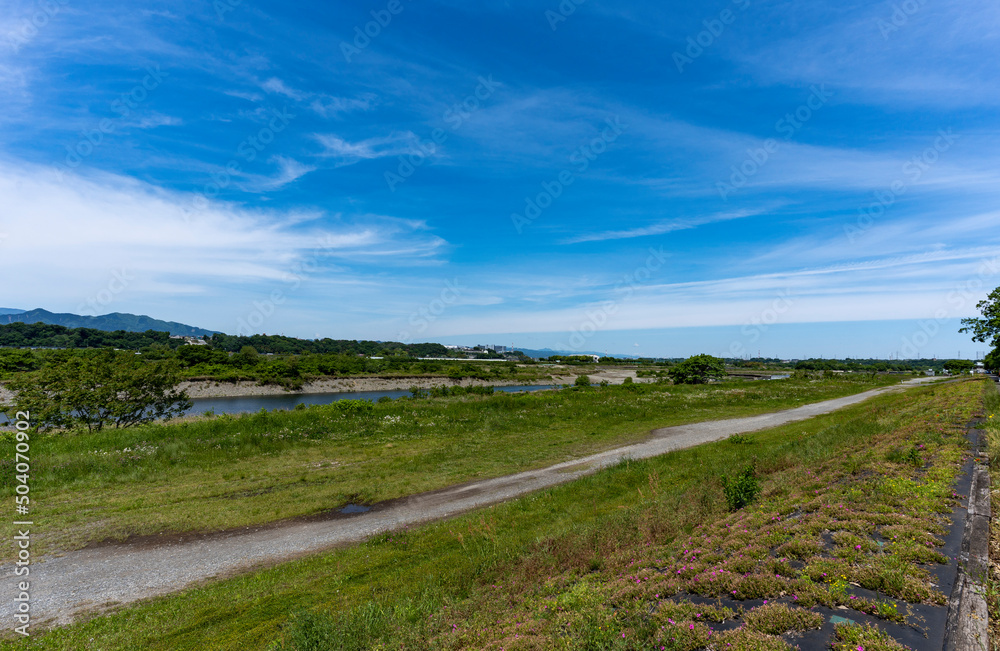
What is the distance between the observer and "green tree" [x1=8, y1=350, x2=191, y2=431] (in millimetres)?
24672

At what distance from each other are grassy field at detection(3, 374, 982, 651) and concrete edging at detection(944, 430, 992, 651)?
0.93 ft

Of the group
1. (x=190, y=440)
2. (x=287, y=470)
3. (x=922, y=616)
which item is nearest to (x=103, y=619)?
(x=287, y=470)

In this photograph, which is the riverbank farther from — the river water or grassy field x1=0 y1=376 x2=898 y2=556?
grassy field x1=0 y1=376 x2=898 y2=556

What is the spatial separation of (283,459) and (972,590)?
23.4m

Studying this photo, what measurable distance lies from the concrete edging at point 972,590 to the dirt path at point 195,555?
11.5m

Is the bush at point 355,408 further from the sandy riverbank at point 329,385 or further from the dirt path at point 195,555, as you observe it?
the sandy riverbank at point 329,385

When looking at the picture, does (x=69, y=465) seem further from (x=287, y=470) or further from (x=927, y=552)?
(x=927, y=552)

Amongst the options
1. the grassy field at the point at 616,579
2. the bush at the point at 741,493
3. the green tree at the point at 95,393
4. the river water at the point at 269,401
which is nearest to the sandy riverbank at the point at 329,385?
the river water at the point at 269,401

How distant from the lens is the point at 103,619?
25.4ft

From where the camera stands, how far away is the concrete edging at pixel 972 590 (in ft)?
13.9

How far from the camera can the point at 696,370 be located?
238 feet

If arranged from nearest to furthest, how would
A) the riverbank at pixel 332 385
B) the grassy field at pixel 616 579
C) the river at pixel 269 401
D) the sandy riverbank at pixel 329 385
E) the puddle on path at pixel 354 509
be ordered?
the grassy field at pixel 616 579 < the puddle on path at pixel 354 509 < the river at pixel 269 401 < the sandy riverbank at pixel 329 385 < the riverbank at pixel 332 385

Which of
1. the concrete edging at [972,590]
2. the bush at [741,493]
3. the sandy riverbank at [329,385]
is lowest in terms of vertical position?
the sandy riverbank at [329,385]

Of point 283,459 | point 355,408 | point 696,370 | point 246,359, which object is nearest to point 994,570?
point 283,459
